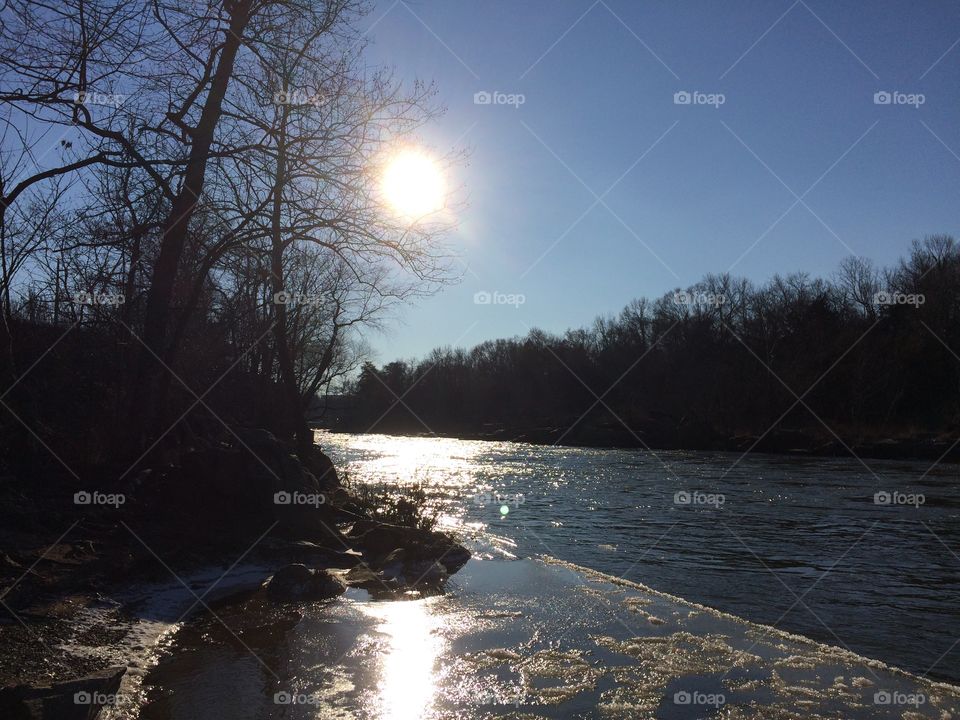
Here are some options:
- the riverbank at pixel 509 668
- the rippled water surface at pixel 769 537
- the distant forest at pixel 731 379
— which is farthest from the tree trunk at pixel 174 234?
the distant forest at pixel 731 379

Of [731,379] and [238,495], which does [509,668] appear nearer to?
[238,495]

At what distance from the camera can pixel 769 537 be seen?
1506cm

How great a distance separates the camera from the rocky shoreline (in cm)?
537

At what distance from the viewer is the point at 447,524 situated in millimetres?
15977

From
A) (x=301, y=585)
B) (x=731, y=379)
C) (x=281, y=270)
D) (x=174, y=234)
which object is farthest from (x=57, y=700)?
(x=731, y=379)

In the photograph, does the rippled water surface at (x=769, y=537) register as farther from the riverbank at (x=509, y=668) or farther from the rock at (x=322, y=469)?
the rock at (x=322, y=469)

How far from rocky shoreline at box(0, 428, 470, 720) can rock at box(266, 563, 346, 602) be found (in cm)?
2

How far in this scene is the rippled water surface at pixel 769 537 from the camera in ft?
29.5

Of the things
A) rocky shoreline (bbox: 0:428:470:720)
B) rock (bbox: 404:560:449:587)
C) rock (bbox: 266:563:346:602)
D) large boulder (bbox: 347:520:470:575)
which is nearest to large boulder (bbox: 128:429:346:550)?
rocky shoreline (bbox: 0:428:470:720)

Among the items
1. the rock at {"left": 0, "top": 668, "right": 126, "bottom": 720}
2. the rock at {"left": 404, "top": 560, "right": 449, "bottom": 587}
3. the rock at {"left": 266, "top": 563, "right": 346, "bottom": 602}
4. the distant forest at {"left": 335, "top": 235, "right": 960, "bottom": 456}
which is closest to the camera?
the rock at {"left": 0, "top": 668, "right": 126, "bottom": 720}

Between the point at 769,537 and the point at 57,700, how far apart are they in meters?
13.7

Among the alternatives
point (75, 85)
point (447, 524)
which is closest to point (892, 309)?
point (447, 524)

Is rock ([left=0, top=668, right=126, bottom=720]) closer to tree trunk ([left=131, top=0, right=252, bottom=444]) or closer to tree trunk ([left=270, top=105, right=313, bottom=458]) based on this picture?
tree trunk ([left=131, top=0, right=252, bottom=444])

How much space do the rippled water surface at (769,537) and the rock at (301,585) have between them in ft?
13.8
